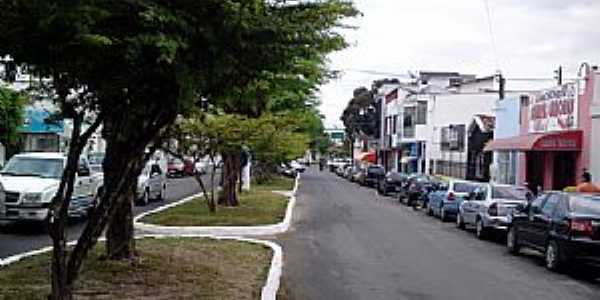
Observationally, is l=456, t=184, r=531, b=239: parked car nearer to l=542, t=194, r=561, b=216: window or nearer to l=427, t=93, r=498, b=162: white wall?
l=542, t=194, r=561, b=216: window

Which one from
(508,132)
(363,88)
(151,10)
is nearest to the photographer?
(151,10)

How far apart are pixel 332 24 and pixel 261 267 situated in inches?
262

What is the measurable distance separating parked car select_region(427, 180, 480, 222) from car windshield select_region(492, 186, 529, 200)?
9.88 feet

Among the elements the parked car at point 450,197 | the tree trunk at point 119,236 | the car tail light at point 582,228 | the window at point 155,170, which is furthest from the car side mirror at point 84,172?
the parked car at point 450,197

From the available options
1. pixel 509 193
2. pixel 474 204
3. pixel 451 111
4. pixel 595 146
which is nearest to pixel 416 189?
pixel 595 146

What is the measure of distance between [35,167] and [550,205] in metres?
11.9

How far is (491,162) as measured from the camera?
4584 centimetres

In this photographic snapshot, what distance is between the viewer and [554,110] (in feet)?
112

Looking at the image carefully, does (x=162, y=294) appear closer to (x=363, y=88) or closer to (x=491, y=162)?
(x=491, y=162)

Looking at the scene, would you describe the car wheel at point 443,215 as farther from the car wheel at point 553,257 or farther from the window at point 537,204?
the car wheel at point 553,257


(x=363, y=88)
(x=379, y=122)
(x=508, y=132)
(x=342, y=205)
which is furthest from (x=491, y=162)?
(x=363, y=88)

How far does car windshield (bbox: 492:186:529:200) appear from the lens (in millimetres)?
24109

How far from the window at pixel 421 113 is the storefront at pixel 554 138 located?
34024 mm

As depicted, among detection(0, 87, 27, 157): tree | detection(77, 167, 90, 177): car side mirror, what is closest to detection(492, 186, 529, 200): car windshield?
detection(77, 167, 90, 177): car side mirror
